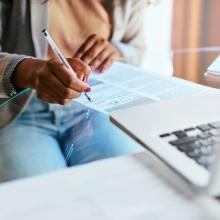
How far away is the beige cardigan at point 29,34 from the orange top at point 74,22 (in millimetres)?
37

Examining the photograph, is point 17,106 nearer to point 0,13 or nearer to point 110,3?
point 0,13

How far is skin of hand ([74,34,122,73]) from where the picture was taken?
37.7 inches

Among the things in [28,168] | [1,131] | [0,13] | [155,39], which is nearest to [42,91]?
[1,131]

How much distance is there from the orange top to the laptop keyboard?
694 millimetres

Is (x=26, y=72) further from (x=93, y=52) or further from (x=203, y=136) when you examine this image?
(x=203, y=136)

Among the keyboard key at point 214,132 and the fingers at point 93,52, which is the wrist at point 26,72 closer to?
the fingers at point 93,52

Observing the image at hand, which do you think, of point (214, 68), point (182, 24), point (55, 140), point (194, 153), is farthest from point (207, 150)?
point (182, 24)

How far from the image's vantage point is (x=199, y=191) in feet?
1.33

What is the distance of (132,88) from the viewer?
0.83 meters

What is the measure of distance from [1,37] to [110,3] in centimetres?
33

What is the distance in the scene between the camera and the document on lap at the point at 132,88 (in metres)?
0.74

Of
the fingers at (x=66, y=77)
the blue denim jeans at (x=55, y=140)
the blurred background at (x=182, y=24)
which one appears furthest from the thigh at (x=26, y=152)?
the blurred background at (x=182, y=24)

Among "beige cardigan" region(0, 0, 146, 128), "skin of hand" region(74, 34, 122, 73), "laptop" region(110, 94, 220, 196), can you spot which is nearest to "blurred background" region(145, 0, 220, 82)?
"beige cardigan" region(0, 0, 146, 128)

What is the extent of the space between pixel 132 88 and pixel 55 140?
0.64 feet
